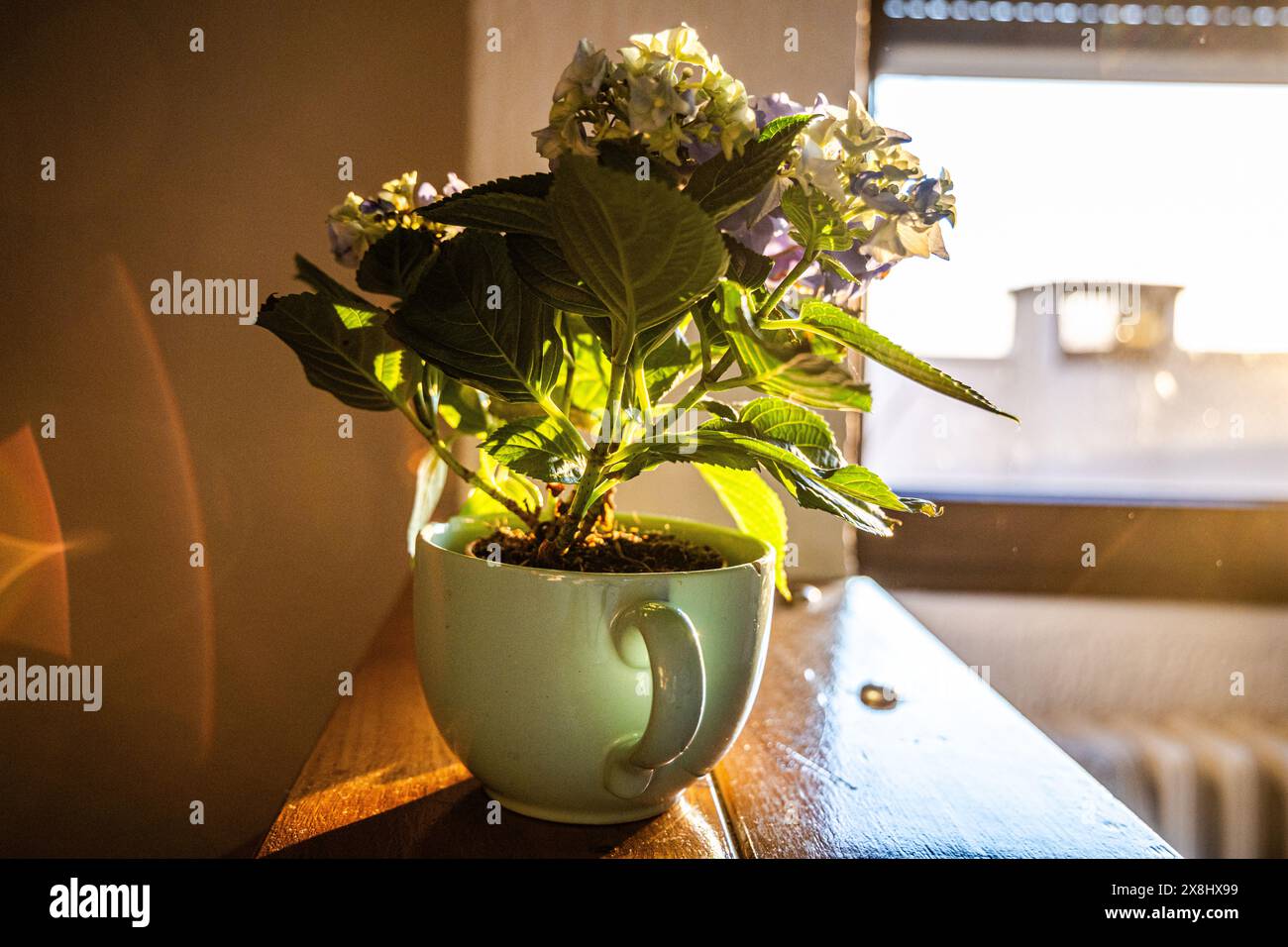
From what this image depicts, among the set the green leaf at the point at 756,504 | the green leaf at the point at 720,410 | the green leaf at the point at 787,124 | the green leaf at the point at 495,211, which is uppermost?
the green leaf at the point at 787,124

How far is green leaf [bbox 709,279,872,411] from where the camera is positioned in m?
0.36

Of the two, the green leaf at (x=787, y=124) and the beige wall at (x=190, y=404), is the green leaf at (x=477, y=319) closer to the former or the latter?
the green leaf at (x=787, y=124)

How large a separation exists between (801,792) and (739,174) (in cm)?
34

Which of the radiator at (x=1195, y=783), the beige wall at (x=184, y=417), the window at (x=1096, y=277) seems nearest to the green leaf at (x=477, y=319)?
the beige wall at (x=184, y=417)

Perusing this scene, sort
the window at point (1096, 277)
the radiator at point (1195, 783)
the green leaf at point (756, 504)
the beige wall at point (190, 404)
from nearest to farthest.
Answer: the green leaf at point (756, 504) → the beige wall at point (190, 404) → the window at point (1096, 277) → the radiator at point (1195, 783)

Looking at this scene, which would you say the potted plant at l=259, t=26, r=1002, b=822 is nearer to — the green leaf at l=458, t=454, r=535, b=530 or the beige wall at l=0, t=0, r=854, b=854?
the green leaf at l=458, t=454, r=535, b=530

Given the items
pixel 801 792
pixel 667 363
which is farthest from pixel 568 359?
pixel 801 792

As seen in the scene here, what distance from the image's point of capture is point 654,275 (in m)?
0.35

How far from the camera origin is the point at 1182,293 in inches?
57.6

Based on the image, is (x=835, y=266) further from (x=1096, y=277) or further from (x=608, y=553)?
(x=1096, y=277)

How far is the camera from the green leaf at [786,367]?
0.36 metres
